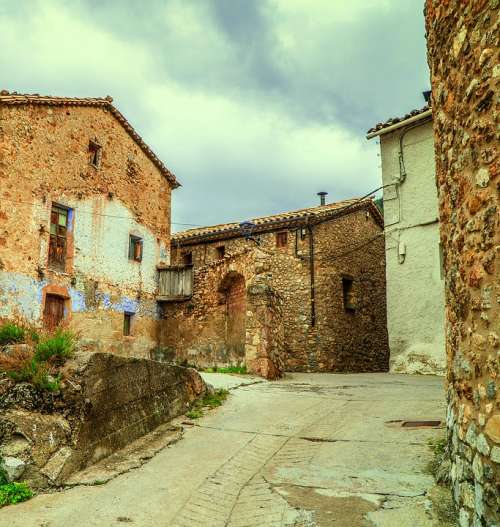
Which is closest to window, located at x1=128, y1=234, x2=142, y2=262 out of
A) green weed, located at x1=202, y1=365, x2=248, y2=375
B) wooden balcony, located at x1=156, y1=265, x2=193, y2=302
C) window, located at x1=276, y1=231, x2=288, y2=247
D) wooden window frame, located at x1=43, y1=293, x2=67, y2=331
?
wooden balcony, located at x1=156, y1=265, x2=193, y2=302

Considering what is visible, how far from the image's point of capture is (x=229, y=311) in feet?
45.1

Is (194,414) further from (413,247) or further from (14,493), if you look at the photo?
(413,247)

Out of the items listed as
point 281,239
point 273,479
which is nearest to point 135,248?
point 281,239

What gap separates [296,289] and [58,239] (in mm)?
8026

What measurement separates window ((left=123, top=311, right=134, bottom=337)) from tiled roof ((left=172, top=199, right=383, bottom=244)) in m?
4.55

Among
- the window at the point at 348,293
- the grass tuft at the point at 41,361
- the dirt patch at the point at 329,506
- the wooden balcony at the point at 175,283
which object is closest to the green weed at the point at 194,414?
the grass tuft at the point at 41,361

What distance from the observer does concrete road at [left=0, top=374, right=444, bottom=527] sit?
12.7 ft

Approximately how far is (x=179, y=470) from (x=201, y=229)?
57.8 feet

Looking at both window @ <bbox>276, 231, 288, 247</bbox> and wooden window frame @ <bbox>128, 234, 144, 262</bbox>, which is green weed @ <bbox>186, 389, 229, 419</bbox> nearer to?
wooden window frame @ <bbox>128, 234, 144, 262</bbox>

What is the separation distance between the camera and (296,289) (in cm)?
1828

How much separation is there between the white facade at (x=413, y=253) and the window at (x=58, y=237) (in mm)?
9340

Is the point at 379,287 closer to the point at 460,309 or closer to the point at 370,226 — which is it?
the point at 370,226

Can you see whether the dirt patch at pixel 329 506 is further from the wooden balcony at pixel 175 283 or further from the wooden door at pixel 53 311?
the wooden balcony at pixel 175 283

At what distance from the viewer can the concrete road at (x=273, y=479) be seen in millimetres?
3869
